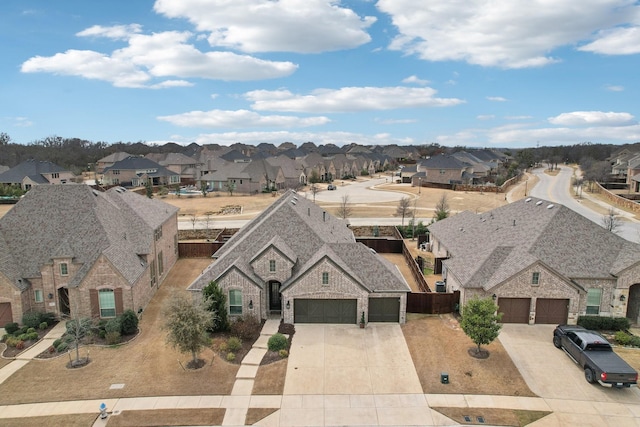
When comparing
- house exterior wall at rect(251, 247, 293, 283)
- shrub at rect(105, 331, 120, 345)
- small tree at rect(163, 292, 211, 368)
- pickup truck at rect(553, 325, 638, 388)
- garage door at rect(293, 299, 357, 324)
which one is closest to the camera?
pickup truck at rect(553, 325, 638, 388)

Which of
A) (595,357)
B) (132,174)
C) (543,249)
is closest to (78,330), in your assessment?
(595,357)

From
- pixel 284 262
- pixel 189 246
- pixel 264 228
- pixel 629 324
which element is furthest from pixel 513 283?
pixel 189 246

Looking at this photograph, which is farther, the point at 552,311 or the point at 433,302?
the point at 433,302

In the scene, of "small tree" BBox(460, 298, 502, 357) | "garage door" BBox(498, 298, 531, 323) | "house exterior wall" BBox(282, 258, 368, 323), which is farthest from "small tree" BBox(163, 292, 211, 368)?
"garage door" BBox(498, 298, 531, 323)

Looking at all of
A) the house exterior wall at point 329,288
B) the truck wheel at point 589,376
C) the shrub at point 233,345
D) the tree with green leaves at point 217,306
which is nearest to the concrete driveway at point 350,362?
the house exterior wall at point 329,288

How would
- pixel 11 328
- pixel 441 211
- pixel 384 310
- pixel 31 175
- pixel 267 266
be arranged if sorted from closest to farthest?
pixel 11 328 < pixel 384 310 < pixel 267 266 < pixel 441 211 < pixel 31 175

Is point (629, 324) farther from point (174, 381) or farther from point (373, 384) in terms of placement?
point (174, 381)

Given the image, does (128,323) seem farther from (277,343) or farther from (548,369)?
(548,369)

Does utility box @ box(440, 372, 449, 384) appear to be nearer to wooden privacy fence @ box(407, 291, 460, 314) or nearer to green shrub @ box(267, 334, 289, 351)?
wooden privacy fence @ box(407, 291, 460, 314)
